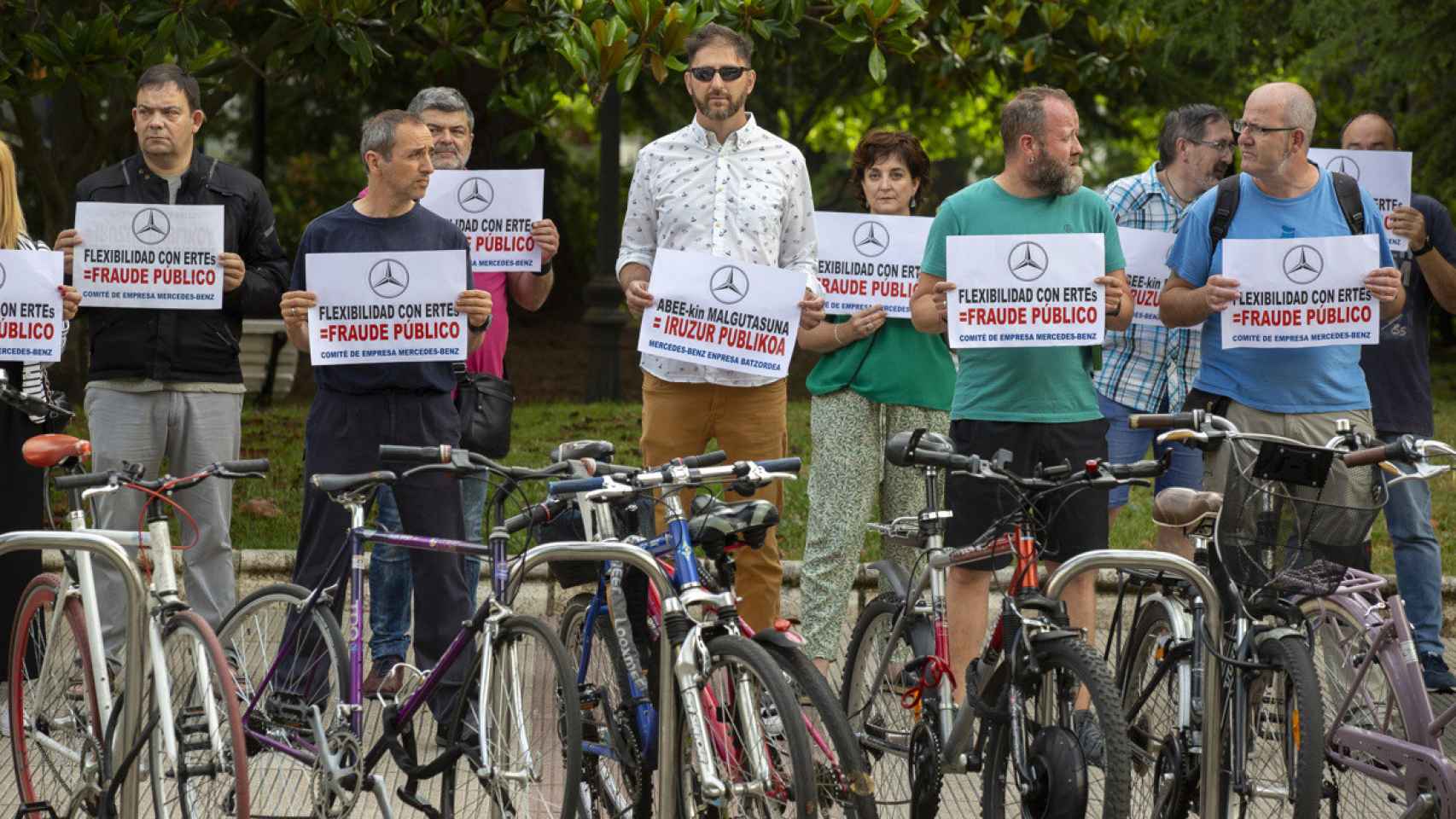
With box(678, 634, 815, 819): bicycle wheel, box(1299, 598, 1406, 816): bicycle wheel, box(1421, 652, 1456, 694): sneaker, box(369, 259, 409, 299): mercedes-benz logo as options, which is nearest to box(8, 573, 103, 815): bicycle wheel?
box(369, 259, 409, 299): mercedes-benz logo

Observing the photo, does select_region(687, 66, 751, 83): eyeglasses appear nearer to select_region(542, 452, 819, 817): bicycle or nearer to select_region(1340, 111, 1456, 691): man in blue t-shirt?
select_region(542, 452, 819, 817): bicycle

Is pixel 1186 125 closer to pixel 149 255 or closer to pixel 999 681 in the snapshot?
pixel 999 681

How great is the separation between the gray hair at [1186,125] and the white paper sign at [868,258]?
100 cm

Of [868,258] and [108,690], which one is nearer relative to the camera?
[108,690]

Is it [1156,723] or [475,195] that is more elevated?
[475,195]

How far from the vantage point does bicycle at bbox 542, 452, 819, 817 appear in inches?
196

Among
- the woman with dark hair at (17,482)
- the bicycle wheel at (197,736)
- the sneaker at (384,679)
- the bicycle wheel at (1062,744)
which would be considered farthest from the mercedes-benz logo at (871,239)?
the bicycle wheel at (197,736)

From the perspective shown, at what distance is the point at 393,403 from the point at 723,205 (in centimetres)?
145

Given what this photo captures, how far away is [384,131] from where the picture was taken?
6691 mm

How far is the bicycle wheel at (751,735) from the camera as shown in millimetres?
4891

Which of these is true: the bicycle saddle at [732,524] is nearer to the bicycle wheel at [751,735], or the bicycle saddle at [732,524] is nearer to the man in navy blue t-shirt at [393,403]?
the bicycle wheel at [751,735]

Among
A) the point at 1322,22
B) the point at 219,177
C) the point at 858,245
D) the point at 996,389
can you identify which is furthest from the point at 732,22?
the point at 1322,22

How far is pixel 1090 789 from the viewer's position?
5.75 m

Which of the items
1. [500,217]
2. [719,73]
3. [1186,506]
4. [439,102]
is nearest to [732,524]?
[1186,506]
